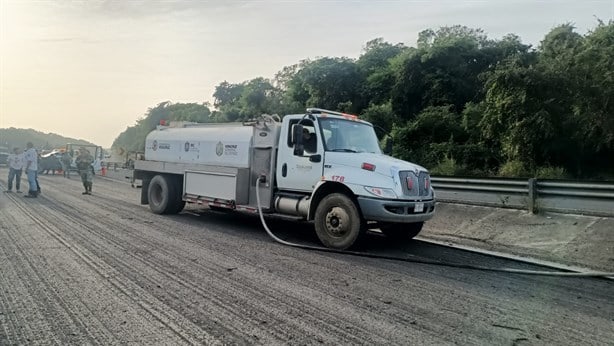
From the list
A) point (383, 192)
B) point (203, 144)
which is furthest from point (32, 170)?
point (383, 192)

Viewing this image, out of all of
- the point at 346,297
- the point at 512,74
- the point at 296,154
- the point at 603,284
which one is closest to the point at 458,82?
the point at 512,74

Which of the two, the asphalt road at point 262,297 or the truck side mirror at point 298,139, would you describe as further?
Result: the truck side mirror at point 298,139

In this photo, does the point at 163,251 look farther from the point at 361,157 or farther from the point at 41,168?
the point at 41,168

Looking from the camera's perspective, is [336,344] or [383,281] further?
[383,281]

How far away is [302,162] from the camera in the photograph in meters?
9.12

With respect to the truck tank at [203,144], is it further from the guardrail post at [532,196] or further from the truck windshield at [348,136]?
the guardrail post at [532,196]

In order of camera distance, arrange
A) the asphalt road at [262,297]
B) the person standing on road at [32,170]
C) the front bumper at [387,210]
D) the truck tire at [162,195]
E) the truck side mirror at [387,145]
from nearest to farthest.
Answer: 1. the asphalt road at [262,297]
2. the front bumper at [387,210]
3. the truck side mirror at [387,145]
4. the truck tire at [162,195]
5. the person standing on road at [32,170]

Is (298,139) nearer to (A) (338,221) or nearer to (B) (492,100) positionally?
(A) (338,221)

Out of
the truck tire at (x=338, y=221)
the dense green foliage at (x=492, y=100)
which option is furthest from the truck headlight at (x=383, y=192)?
the dense green foliage at (x=492, y=100)

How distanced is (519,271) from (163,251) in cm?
538

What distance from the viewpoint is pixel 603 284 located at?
6375mm

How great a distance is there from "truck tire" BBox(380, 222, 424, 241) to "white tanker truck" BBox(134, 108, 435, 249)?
0.06 feet

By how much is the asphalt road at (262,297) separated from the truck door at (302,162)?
135 centimetres

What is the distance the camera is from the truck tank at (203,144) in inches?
411
